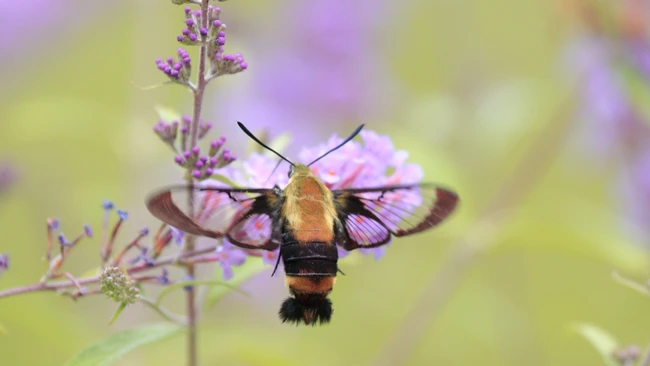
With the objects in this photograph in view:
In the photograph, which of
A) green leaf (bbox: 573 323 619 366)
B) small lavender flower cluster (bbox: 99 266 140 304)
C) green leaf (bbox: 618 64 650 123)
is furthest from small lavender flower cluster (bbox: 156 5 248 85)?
green leaf (bbox: 618 64 650 123)

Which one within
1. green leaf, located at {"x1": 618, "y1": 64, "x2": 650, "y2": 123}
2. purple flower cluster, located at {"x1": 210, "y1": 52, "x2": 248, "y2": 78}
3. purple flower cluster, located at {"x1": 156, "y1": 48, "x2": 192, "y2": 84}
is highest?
green leaf, located at {"x1": 618, "y1": 64, "x2": 650, "y2": 123}

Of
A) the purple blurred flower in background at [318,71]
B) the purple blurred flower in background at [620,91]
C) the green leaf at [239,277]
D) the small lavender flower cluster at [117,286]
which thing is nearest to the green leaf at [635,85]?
the purple blurred flower in background at [620,91]

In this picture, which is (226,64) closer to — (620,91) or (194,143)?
(194,143)

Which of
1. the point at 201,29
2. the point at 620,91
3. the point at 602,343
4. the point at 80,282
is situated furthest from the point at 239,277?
the point at 620,91

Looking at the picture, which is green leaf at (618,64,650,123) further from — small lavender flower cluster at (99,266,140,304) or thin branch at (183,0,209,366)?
small lavender flower cluster at (99,266,140,304)

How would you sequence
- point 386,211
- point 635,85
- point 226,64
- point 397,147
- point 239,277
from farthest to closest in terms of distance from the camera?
1. point 635,85
2. point 397,147
3. point 239,277
4. point 386,211
5. point 226,64

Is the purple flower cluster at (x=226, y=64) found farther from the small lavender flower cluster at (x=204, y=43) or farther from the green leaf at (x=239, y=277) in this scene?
the green leaf at (x=239, y=277)
